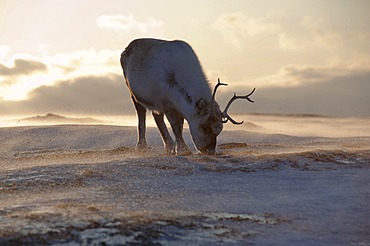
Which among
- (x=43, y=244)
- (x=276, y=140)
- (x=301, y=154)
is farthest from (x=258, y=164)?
(x=276, y=140)

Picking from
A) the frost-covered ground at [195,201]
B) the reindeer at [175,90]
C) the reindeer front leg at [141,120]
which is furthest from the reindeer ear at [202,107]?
the reindeer front leg at [141,120]

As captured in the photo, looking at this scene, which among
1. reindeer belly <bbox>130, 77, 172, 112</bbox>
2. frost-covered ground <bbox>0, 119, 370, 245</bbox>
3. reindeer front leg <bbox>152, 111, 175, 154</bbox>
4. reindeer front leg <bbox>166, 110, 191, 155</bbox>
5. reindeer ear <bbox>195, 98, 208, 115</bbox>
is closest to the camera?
frost-covered ground <bbox>0, 119, 370, 245</bbox>

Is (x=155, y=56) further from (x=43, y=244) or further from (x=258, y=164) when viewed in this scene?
(x=43, y=244)

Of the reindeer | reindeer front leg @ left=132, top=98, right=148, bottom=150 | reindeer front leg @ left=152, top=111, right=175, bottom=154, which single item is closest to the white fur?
the reindeer

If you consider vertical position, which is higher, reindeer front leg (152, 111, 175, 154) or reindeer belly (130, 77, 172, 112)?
reindeer belly (130, 77, 172, 112)

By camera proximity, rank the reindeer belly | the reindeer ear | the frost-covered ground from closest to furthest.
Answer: the frost-covered ground
the reindeer ear
the reindeer belly

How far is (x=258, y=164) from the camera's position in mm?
6602

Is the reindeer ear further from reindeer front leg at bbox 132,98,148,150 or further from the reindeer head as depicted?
reindeer front leg at bbox 132,98,148,150

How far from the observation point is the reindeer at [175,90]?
8.25m

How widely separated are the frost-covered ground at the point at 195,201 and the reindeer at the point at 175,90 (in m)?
1.12

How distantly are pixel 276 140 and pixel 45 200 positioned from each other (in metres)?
8.10

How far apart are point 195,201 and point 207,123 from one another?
144 inches

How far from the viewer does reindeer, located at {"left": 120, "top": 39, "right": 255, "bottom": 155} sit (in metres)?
8.25

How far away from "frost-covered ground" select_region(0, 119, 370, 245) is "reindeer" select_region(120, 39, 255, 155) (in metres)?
1.12
